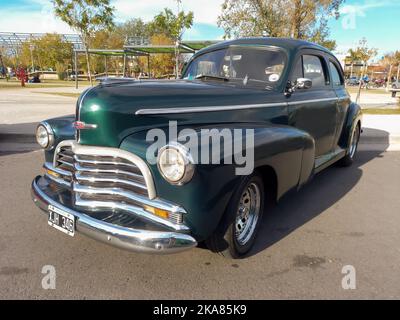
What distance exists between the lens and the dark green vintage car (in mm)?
2230

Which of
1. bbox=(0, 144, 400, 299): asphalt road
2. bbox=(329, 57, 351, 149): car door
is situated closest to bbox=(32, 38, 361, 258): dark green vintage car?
bbox=(0, 144, 400, 299): asphalt road

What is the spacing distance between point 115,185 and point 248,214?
1232 millimetres

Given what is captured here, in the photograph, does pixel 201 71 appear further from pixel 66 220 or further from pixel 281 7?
pixel 281 7

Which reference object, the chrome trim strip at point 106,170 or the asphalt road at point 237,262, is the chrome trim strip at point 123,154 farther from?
the asphalt road at point 237,262

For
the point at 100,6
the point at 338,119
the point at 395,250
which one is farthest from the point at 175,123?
the point at 100,6

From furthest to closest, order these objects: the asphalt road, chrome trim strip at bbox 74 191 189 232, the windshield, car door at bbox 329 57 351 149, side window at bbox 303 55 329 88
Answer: car door at bbox 329 57 351 149 → side window at bbox 303 55 329 88 → the windshield → the asphalt road → chrome trim strip at bbox 74 191 189 232

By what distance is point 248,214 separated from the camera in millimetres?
2988

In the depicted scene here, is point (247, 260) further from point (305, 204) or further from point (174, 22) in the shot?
point (174, 22)

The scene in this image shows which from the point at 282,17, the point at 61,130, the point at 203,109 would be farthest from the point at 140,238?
the point at 282,17

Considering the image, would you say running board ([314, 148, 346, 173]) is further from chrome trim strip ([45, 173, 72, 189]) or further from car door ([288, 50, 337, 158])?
chrome trim strip ([45, 173, 72, 189])

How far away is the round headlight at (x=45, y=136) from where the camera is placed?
3.13 metres

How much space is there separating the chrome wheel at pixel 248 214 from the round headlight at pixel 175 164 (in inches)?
32.7

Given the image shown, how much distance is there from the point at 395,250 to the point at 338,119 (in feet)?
7.38

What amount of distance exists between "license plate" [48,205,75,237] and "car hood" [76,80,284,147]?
0.57 meters
